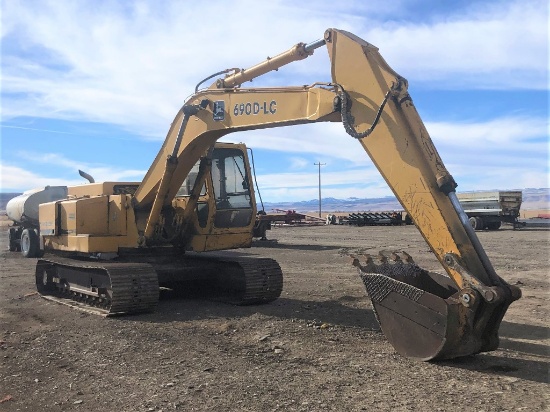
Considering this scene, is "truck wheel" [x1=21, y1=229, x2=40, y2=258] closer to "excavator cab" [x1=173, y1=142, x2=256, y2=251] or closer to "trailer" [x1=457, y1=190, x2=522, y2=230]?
"excavator cab" [x1=173, y1=142, x2=256, y2=251]

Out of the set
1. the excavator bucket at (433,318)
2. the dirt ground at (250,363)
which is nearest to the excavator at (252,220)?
the excavator bucket at (433,318)

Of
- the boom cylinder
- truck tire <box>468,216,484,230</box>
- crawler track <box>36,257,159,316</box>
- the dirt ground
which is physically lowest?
the dirt ground

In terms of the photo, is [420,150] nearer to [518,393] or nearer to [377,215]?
[518,393]

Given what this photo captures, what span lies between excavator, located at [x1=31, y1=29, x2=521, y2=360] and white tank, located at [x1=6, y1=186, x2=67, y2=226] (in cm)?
1138

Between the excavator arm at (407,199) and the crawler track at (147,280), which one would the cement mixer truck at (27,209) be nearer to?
the crawler track at (147,280)

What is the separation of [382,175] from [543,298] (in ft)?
18.1

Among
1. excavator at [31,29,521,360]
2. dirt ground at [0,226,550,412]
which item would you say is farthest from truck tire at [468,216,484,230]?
excavator at [31,29,521,360]

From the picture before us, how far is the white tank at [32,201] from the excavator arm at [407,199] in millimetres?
16798

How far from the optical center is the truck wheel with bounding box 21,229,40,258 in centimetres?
2016

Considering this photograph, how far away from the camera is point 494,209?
3219 centimetres

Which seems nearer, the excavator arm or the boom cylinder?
the excavator arm

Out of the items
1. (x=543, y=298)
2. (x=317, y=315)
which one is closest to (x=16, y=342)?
(x=317, y=315)

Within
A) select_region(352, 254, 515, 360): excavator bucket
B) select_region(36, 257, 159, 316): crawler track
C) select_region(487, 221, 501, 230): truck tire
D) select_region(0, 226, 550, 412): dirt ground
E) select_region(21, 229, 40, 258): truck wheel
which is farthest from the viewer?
select_region(487, 221, 501, 230): truck tire

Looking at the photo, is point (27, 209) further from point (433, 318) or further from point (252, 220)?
point (433, 318)
